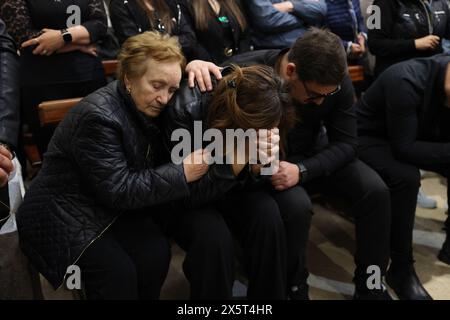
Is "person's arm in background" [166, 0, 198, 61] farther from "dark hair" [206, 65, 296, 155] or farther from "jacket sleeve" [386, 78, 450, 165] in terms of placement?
"jacket sleeve" [386, 78, 450, 165]

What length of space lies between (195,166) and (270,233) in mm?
334

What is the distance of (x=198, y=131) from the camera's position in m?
1.32

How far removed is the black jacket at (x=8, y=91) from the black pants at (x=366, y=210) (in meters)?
1.14

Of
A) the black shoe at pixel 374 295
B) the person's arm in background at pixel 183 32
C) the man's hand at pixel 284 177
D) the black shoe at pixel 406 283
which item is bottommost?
the black shoe at pixel 406 283

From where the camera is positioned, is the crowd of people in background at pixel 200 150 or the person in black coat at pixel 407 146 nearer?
the crowd of people in background at pixel 200 150

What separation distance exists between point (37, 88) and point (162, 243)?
0.87 metres

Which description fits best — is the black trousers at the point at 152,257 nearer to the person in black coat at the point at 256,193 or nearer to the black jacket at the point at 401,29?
the person in black coat at the point at 256,193

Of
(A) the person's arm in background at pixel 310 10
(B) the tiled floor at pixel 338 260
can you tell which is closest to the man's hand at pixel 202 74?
(B) the tiled floor at pixel 338 260

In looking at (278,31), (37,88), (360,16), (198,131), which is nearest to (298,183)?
(198,131)

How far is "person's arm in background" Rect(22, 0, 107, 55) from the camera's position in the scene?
163 centimetres

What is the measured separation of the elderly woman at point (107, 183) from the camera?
1.17m

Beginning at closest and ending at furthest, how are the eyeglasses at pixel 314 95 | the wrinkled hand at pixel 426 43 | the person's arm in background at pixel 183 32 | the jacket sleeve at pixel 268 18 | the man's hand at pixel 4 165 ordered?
the man's hand at pixel 4 165
the eyeglasses at pixel 314 95
the person's arm in background at pixel 183 32
the jacket sleeve at pixel 268 18
the wrinkled hand at pixel 426 43

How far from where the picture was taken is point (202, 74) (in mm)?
1363
